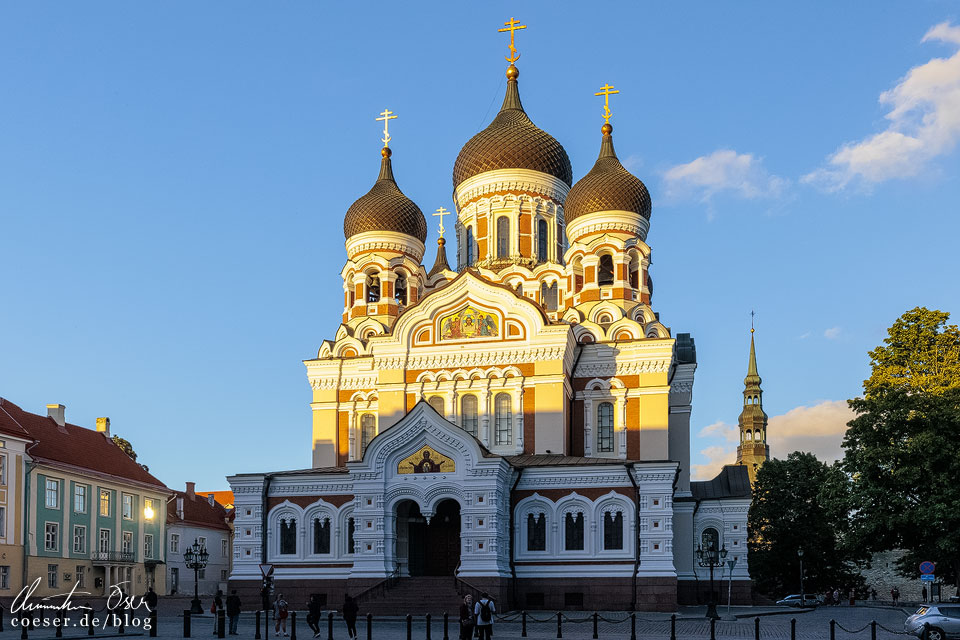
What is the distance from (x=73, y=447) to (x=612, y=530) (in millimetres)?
26055

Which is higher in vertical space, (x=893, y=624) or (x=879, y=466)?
(x=879, y=466)

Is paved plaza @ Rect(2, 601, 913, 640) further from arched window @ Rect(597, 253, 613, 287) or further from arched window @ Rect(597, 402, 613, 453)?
arched window @ Rect(597, 253, 613, 287)

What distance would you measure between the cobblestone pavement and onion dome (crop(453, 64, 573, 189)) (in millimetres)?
21023

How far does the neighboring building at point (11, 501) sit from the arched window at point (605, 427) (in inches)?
887

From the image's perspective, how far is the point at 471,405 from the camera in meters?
41.8

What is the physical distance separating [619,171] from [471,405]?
1301 cm

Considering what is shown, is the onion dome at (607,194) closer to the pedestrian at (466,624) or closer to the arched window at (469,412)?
the arched window at (469,412)

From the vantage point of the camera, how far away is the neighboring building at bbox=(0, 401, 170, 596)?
44688mm

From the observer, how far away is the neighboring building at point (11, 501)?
42.0 metres

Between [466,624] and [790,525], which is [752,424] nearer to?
[790,525]

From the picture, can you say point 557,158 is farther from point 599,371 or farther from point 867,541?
point 867,541

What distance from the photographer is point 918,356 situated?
127 ft

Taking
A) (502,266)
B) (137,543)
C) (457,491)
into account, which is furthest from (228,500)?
(457,491)

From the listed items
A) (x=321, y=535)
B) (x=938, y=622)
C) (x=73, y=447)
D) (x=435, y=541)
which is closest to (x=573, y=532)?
(x=435, y=541)
